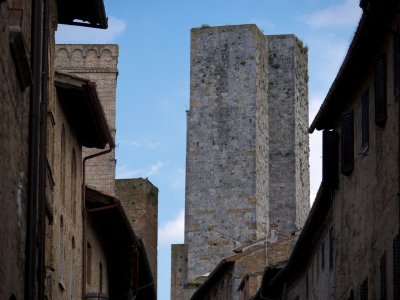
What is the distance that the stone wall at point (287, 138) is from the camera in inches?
3095

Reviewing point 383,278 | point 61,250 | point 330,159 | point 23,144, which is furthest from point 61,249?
point 23,144

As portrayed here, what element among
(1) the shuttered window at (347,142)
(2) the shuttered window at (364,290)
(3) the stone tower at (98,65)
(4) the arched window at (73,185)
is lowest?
(2) the shuttered window at (364,290)

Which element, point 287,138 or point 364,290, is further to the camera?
point 287,138

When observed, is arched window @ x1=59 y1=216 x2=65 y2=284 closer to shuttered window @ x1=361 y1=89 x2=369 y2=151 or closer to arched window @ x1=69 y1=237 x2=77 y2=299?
arched window @ x1=69 y1=237 x2=77 y2=299

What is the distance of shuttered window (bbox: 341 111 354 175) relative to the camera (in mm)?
25641

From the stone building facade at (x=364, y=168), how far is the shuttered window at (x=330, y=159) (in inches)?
0.7

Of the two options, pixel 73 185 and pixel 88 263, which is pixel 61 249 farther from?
pixel 88 263

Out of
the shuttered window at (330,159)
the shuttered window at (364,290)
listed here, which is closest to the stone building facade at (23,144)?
the shuttered window at (364,290)

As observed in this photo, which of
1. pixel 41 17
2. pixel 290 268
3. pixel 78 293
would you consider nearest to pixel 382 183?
pixel 41 17

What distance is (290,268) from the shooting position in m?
38.7

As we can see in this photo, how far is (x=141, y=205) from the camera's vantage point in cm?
6266

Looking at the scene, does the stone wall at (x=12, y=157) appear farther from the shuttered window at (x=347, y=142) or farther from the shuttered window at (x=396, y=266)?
the shuttered window at (x=347, y=142)

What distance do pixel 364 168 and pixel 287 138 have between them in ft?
182

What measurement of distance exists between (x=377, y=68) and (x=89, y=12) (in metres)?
5.16
